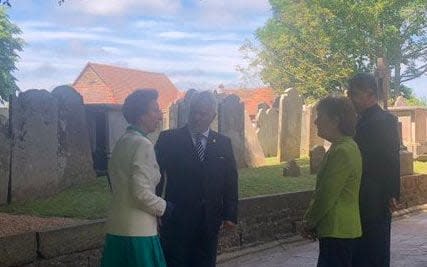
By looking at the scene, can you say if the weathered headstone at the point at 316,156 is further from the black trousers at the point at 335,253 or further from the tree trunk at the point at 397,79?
the tree trunk at the point at 397,79

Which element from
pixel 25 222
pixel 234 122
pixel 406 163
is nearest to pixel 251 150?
pixel 234 122

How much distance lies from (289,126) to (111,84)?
1416 inches

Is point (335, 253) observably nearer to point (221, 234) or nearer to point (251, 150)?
point (221, 234)

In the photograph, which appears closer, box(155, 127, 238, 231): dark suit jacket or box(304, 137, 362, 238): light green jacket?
box(304, 137, 362, 238): light green jacket

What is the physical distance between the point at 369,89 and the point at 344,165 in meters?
0.86

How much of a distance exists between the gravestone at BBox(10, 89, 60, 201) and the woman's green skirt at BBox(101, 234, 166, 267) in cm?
476

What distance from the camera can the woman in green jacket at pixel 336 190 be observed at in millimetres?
3998

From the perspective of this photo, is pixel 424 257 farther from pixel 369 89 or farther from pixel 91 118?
pixel 91 118

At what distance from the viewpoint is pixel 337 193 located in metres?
4.00

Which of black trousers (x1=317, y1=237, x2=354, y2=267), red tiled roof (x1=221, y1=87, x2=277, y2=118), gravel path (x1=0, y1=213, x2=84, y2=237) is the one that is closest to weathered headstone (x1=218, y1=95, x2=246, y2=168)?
gravel path (x1=0, y1=213, x2=84, y2=237)

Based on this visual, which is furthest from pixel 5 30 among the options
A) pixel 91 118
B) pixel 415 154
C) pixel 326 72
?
pixel 91 118

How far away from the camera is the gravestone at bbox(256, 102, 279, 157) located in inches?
725

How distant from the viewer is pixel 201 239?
4480mm

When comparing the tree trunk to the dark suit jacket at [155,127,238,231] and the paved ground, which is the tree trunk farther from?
the dark suit jacket at [155,127,238,231]
